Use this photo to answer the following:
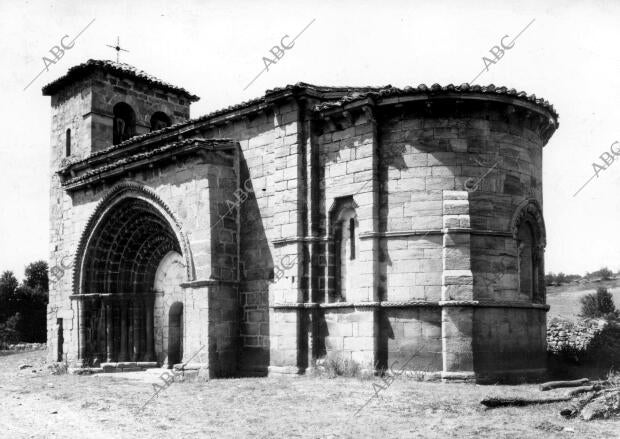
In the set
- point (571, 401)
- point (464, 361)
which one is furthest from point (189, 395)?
point (571, 401)

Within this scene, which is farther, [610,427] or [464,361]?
[464,361]

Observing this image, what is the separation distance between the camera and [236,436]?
7391mm

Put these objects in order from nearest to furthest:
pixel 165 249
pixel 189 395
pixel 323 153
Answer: pixel 189 395 → pixel 323 153 → pixel 165 249

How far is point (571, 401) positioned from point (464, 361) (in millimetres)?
2603

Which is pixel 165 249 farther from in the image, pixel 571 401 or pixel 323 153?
pixel 571 401

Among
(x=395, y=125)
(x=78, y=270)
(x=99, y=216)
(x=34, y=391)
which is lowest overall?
(x=34, y=391)

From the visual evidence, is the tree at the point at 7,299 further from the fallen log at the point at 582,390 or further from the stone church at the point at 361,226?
the fallen log at the point at 582,390

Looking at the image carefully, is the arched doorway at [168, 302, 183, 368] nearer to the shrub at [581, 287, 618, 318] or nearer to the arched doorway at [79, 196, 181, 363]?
the arched doorway at [79, 196, 181, 363]

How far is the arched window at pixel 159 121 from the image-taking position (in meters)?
21.0

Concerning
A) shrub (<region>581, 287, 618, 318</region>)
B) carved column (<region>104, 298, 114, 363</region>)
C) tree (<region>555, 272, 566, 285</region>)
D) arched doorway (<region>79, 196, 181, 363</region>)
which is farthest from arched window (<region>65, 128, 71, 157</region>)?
tree (<region>555, 272, 566, 285</region>)

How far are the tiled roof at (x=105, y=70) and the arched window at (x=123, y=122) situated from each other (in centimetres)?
98

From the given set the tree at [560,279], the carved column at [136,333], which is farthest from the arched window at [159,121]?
the tree at [560,279]

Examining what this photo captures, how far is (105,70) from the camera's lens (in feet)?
64.6

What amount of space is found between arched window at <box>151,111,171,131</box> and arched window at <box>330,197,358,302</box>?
10191mm
